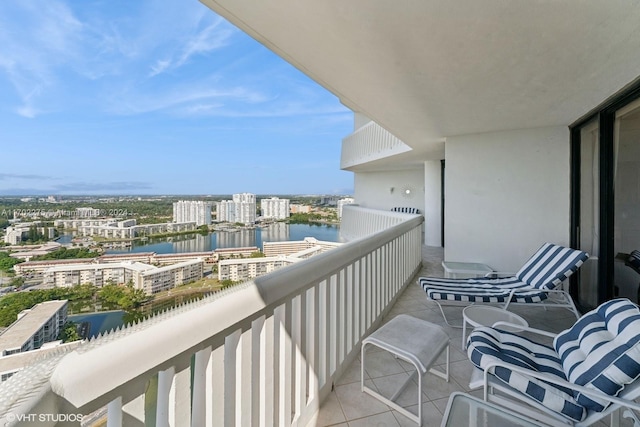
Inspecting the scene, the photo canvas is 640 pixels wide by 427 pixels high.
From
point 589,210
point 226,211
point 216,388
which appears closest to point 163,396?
point 216,388

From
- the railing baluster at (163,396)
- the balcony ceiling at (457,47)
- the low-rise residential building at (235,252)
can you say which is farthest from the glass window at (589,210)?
the railing baluster at (163,396)

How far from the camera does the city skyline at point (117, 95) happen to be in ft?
8.53

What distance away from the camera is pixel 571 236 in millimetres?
A: 3918

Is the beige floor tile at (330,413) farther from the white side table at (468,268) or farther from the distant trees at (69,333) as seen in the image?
the white side table at (468,268)

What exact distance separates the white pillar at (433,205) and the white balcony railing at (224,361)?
20.5 ft

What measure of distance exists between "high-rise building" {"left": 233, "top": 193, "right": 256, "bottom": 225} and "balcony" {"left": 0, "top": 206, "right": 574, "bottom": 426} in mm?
1742

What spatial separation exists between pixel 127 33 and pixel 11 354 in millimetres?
4721

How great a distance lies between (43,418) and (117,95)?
20.6ft

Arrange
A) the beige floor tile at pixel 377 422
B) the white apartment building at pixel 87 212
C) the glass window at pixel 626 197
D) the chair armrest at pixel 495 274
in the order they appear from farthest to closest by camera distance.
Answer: the chair armrest at pixel 495 274
the glass window at pixel 626 197
the white apartment building at pixel 87 212
the beige floor tile at pixel 377 422

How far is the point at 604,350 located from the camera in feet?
5.03

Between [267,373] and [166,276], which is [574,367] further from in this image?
[166,276]

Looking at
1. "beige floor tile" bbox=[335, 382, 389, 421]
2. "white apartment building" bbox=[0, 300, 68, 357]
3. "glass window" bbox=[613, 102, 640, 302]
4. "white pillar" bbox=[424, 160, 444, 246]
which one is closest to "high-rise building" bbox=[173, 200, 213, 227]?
"white apartment building" bbox=[0, 300, 68, 357]

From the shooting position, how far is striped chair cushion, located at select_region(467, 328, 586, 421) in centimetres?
143

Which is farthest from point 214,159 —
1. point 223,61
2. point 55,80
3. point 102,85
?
point 55,80
